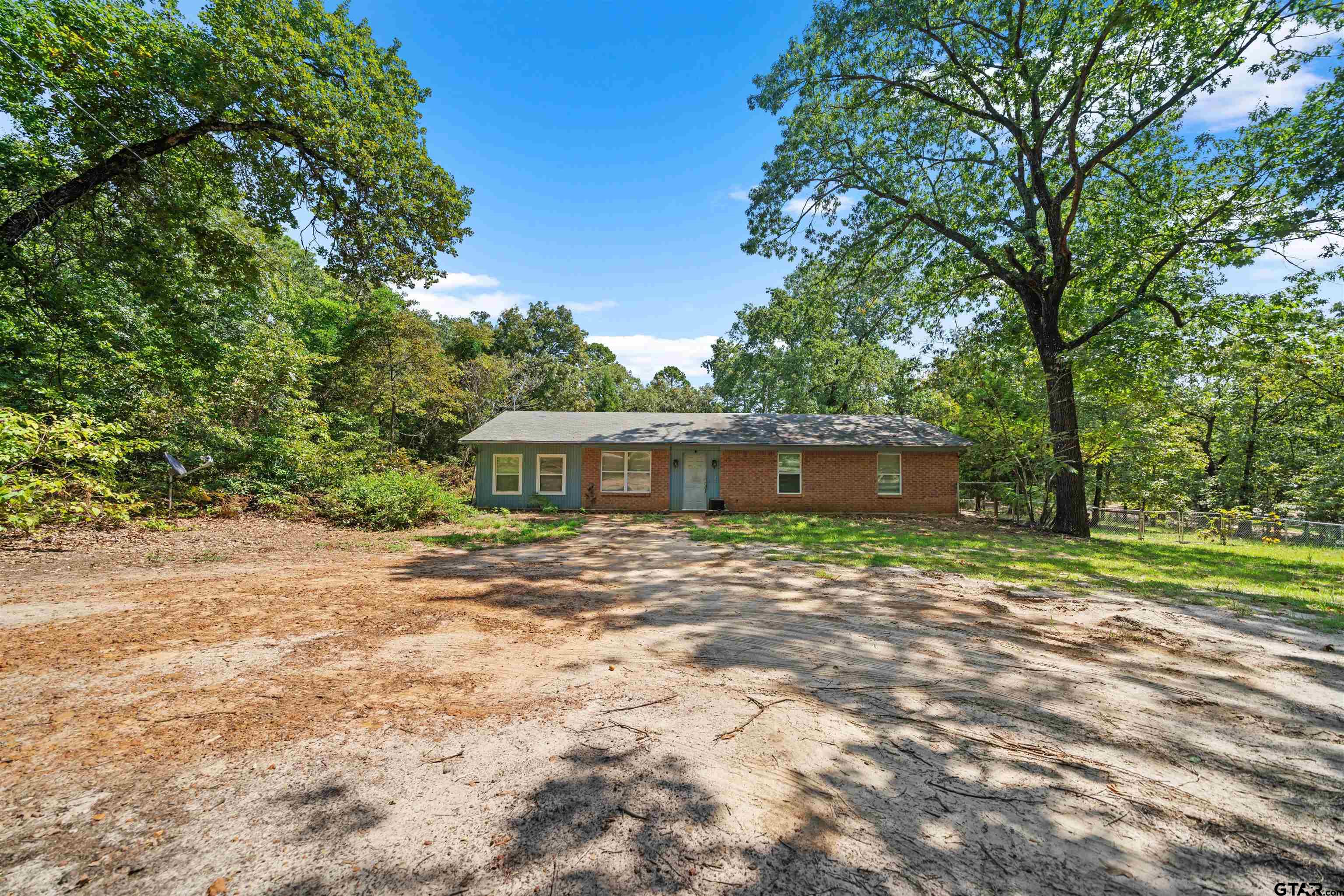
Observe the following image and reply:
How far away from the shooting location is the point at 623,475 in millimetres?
16922

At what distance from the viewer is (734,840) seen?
1.96m

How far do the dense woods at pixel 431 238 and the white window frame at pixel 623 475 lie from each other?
6804 mm

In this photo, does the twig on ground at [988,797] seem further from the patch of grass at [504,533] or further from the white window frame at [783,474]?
the white window frame at [783,474]

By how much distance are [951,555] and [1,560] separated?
14.4 meters

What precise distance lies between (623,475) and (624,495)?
0.68 metres

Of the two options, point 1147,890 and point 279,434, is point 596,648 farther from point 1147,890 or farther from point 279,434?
point 279,434

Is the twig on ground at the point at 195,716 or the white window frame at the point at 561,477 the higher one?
the white window frame at the point at 561,477

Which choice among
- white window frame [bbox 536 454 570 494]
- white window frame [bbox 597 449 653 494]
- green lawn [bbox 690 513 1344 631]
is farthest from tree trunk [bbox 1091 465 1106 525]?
white window frame [bbox 536 454 570 494]

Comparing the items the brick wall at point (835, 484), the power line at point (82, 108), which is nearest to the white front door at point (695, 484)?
the brick wall at point (835, 484)

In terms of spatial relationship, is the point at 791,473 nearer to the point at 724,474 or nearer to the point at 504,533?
the point at 724,474

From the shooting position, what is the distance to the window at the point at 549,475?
16.8 meters

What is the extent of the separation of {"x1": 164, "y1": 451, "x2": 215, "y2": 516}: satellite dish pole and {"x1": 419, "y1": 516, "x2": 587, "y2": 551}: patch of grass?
5040 millimetres

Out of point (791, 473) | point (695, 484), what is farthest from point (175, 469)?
point (791, 473)

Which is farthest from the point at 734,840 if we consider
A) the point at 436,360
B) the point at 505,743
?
the point at 436,360
